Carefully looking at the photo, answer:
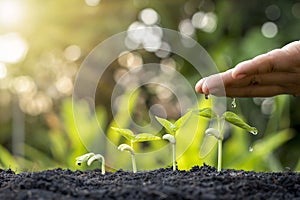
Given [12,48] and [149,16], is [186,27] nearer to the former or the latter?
[149,16]

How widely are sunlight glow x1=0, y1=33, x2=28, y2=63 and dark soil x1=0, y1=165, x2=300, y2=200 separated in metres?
2.23

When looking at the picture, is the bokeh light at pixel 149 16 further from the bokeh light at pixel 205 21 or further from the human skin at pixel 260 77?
the human skin at pixel 260 77

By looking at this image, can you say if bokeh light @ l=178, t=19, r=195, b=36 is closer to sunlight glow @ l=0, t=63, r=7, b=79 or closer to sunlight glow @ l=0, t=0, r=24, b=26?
sunlight glow @ l=0, t=0, r=24, b=26

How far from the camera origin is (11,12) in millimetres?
3166

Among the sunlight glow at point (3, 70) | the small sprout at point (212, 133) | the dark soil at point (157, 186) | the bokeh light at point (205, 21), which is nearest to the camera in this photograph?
the dark soil at point (157, 186)

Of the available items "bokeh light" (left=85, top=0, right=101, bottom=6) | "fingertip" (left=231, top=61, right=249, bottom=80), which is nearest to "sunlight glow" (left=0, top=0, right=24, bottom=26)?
"bokeh light" (left=85, top=0, right=101, bottom=6)

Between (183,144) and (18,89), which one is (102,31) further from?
(183,144)

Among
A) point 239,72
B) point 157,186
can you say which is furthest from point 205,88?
point 157,186

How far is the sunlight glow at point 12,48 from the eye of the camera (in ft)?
10.1

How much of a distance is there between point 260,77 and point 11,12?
247 cm

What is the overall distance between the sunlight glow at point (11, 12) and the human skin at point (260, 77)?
2.39 metres

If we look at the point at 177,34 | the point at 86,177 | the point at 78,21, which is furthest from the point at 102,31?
the point at 86,177

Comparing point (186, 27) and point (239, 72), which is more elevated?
point (186, 27)

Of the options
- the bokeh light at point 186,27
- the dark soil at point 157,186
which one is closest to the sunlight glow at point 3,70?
the bokeh light at point 186,27
